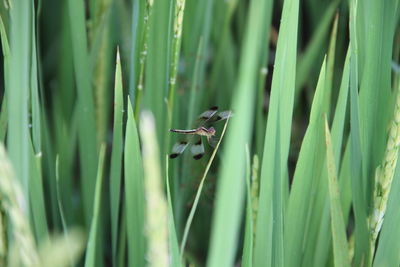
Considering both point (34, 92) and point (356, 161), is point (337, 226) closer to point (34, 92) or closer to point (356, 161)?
point (356, 161)

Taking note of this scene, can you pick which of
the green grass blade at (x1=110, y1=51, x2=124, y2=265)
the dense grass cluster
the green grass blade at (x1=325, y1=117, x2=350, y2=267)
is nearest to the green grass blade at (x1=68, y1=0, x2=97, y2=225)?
the dense grass cluster

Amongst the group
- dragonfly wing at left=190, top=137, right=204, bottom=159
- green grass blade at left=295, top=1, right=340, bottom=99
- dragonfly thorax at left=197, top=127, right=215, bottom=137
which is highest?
green grass blade at left=295, top=1, right=340, bottom=99

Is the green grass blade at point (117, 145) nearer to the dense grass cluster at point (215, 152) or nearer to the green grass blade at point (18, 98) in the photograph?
the dense grass cluster at point (215, 152)

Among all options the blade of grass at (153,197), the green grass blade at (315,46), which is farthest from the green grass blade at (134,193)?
the green grass blade at (315,46)

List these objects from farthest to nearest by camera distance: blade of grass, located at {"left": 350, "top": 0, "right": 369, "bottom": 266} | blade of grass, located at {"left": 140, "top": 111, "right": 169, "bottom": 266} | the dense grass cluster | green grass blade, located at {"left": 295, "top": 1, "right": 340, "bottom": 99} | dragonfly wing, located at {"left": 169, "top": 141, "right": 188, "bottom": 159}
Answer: green grass blade, located at {"left": 295, "top": 1, "right": 340, "bottom": 99}, dragonfly wing, located at {"left": 169, "top": 141, "right": 188, "bottom": 159}, blade of grass, located at {"left": 350, "top": 0, "right": 369, "bottom": 266}, the dense grass cluster, blade of grass, located at {"left": 140, "top": 111, "right": 169, "bottom": 266}

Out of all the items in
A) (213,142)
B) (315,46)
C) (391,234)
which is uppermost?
(315,46)

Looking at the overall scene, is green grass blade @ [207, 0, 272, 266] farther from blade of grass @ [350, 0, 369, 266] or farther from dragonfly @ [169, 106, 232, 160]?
dragonfly @ [169, 106, 232, 160]

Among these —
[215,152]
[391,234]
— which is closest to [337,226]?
[391,234]
